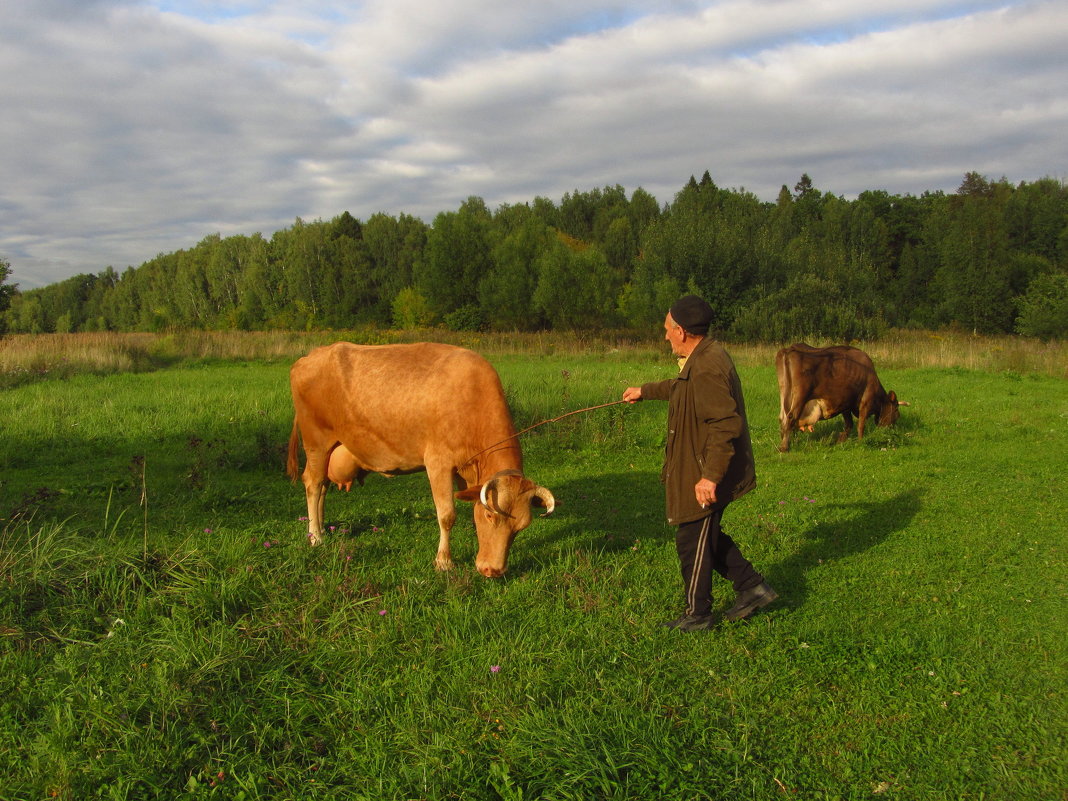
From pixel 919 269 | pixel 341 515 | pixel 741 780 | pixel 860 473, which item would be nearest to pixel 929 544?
pixel 860 473

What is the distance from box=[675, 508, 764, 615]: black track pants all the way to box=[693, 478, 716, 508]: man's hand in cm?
28

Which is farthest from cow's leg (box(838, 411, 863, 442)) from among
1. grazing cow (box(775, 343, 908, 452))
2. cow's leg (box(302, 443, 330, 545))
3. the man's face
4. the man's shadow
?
cow's leg (box(302, 443, 330, 545))

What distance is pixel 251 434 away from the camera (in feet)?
40.6

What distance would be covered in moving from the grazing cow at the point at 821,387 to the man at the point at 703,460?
26.6 feet

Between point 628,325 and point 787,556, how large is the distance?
45601mm

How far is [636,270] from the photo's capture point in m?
44.5

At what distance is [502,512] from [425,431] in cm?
135

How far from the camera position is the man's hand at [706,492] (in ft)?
15.8

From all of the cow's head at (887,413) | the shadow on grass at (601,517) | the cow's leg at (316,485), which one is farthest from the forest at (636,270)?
the cow's leg at (316,485)

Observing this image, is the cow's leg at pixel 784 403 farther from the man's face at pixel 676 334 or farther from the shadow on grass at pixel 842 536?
the man's face at pixel 676 334

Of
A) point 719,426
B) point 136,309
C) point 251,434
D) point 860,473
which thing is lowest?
point 860,473

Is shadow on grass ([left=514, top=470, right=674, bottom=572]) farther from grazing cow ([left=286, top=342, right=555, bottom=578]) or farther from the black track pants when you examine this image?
the black track pants

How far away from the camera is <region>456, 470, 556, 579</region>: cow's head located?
19.5 feet

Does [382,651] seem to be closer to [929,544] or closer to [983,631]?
[983,631]
